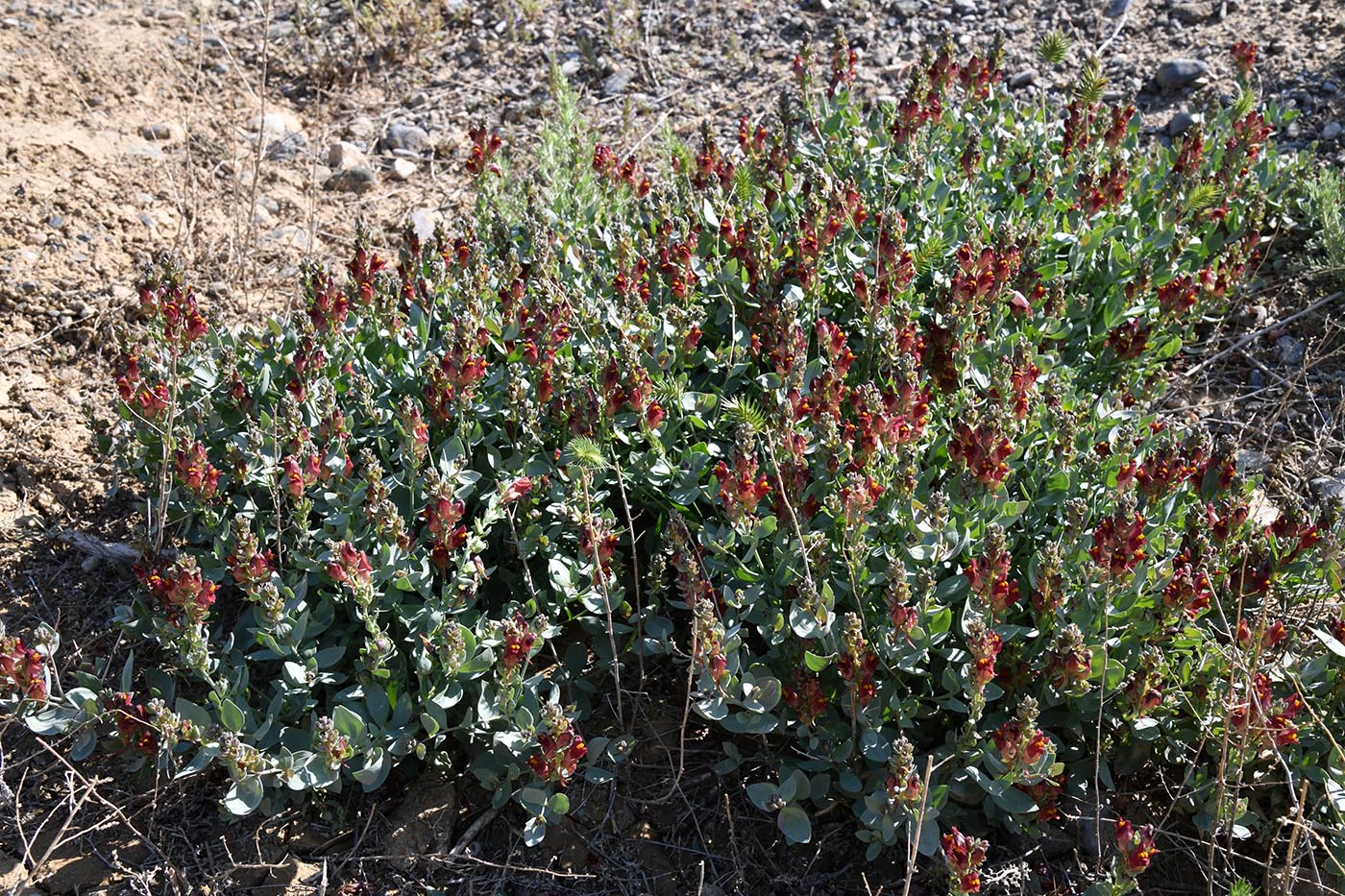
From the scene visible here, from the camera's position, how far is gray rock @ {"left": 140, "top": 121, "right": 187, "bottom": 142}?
5.41m

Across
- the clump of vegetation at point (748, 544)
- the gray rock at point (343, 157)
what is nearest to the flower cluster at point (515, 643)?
the clump of vegetation at point (748, 544)

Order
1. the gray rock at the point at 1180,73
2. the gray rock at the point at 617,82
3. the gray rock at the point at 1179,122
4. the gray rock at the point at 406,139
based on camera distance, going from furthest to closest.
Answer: the gray rock at the point at 617,82, the gray rock at the point at 406,139, the gray rock at the point at 1180,73, the gray rock at the point at 1179,122

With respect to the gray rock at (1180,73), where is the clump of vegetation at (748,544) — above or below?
below

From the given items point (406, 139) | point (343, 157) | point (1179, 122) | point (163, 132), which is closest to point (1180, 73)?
point (1179, 122)

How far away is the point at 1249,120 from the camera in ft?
14.8

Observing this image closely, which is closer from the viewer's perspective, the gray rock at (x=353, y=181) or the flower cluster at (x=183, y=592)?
the flower cluster at (x=183, y=592)

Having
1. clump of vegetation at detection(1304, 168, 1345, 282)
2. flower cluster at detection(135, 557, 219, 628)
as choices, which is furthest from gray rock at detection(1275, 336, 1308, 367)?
flower cluster at detection(135, 557, 219, 628)

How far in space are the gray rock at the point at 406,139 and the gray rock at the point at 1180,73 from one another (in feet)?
11.7

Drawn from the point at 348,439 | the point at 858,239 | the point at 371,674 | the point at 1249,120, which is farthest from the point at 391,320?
the point at 1249,120

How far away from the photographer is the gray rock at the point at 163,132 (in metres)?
5.41

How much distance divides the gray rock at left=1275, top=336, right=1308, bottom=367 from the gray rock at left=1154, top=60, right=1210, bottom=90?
1.76m

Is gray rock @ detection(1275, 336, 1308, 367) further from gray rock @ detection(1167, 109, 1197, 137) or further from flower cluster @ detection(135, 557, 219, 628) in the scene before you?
flower cluster @ detection(135, 557, 219, 628)

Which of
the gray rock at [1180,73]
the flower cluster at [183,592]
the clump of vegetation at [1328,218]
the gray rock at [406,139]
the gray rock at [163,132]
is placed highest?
the gray rock at [1180,73]

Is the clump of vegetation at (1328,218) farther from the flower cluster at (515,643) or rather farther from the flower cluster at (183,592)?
the flower cluster at (183,592)
